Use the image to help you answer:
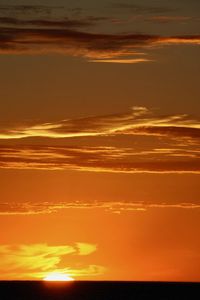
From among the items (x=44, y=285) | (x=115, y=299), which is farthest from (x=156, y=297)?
(x=44, y=285)

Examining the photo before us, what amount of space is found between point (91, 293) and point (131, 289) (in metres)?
2.72

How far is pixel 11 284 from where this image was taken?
285 ft

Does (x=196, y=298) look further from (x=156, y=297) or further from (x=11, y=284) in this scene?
(x=11, y=284)

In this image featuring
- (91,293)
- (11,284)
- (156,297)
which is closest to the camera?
(156,297)

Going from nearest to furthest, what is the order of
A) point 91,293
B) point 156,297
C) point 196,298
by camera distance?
1. point 196,298
2. point 156,297
3. point 91,293

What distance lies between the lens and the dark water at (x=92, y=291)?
72.9 metres

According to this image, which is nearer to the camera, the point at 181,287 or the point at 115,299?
the point at 115,299

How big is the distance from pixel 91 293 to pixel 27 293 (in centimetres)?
485

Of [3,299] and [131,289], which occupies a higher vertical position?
[131,289]

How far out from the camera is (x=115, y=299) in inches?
2795

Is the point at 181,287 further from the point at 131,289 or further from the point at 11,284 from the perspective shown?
the point at 11,284

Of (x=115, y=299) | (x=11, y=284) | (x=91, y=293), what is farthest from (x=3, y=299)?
(x=11, y=284)

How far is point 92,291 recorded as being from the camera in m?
82.6

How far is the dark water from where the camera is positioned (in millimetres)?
72875
